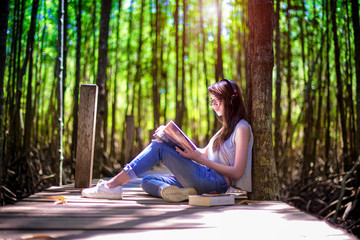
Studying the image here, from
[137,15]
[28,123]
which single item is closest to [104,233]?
[28,123]

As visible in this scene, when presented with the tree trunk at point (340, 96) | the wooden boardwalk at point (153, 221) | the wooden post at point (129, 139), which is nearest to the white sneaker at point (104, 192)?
the wooden boardwalk at point (153, 221)

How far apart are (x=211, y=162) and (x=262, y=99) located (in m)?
0.56

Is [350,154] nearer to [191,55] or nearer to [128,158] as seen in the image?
[128,158]

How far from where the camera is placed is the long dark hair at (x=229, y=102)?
2.92 metres

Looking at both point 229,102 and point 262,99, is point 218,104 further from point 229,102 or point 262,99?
point 262,99

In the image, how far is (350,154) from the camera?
5.72m

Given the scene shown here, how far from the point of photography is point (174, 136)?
2.81m

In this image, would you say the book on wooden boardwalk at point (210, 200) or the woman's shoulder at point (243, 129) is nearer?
the book on wooden boardwalk at point (210, 200)

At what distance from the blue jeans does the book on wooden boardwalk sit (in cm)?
25

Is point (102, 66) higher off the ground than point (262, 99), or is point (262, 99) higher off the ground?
point (102, 66)

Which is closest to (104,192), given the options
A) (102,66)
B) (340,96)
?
(102,66)

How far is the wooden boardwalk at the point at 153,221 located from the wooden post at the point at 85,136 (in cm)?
79

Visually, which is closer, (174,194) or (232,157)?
(174,194)

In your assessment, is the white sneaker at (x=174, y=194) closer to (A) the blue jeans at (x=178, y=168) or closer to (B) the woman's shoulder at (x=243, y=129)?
(A) the blue jeans at (x=178, y=168)
